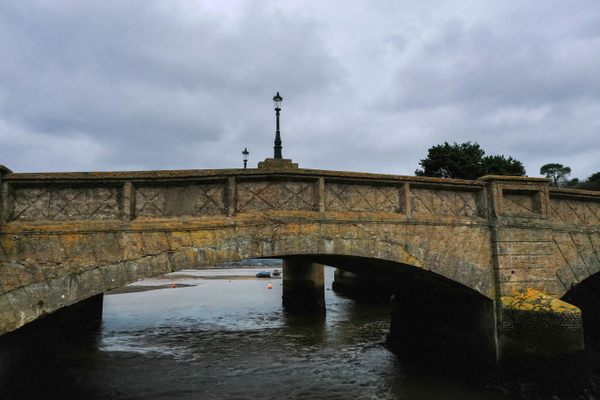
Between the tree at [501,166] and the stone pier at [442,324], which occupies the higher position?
the tree at [501,166]

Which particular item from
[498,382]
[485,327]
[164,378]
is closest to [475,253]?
[485,327]

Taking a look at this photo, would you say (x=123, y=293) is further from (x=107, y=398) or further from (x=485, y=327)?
(x=485, y=327)

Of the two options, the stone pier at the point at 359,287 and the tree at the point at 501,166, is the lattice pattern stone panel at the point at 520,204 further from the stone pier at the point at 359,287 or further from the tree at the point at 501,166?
the tree at the point at 501,166

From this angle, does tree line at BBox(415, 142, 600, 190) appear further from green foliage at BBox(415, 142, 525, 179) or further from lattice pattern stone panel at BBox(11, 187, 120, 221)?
lattice pattern stone panel at BBox(11, 187, 120, 221)

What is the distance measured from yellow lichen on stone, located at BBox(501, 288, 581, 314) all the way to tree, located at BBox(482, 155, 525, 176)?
62.3 feet

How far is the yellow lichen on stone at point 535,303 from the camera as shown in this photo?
748 cm

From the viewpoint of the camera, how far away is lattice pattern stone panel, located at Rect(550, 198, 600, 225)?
899 centimetres

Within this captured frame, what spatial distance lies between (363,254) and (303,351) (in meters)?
Answer: 5.54

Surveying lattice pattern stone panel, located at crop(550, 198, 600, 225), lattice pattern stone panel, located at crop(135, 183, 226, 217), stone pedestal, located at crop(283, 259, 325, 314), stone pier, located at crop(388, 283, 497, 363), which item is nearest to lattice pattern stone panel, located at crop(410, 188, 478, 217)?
stone pier, located at crop(388, 283, 497, 363)

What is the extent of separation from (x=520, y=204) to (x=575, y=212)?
1.42m

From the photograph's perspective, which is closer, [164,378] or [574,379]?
[574,379]

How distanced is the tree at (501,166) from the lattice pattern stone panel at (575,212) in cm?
1690

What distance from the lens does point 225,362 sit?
34.6ft

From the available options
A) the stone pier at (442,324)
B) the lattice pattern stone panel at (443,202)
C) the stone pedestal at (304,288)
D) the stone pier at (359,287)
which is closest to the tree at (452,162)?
the stone pier at (359,287)
